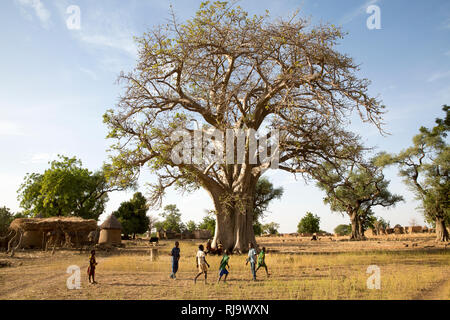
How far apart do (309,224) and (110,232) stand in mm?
50826

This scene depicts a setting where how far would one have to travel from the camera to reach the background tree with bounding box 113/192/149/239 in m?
55.0

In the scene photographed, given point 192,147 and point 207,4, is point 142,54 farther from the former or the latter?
point 192,147

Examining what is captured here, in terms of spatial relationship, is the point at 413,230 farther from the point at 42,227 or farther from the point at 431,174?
the point at 42,227

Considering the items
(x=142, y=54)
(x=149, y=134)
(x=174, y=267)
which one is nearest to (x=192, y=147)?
(x=149, y=134)

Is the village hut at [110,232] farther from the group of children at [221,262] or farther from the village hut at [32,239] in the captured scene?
the group of children at [221,262]

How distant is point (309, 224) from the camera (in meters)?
73.2

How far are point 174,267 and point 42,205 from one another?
3359cm

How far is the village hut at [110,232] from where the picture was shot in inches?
1302

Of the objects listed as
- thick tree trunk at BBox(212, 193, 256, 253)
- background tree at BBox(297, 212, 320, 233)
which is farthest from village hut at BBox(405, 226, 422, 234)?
thick tree trunk at BBox(212, 193, 256, 253)

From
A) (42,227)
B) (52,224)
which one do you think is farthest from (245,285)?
(42,227)

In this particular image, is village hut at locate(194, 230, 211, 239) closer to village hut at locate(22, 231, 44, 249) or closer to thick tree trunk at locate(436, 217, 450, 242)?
village hut at locate(22, 231, 44, 249)

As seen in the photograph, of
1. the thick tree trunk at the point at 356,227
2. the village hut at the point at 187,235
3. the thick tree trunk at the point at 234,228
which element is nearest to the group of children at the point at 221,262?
the thick tree trunk at the point at 234,228

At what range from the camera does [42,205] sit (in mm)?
38344

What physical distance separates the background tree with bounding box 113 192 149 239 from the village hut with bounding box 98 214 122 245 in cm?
2080
